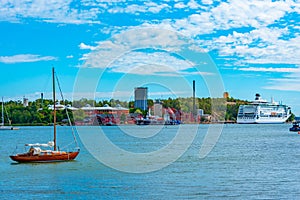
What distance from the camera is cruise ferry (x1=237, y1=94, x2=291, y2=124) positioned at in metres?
156

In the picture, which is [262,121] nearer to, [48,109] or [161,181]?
[48,109]

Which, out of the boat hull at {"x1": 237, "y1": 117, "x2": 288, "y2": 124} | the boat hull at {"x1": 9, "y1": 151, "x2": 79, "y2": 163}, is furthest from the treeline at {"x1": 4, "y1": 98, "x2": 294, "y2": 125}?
the boat hull at {"x1": 9, "y1": 151, "x2": 79, "y2": 163}

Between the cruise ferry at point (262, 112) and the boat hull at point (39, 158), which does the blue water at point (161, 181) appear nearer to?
the boat hull at point (39, 158)

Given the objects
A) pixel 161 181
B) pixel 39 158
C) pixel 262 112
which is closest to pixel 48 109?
pixel 262 112

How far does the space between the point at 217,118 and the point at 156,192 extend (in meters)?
157

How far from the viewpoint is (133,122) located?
160875 mm

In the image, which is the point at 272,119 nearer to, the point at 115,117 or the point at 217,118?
the point at 217,118

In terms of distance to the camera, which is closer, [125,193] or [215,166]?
[125,193]

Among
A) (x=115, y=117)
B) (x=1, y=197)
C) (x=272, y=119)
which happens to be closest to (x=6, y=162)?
(x=1, y=197)

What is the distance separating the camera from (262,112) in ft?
513

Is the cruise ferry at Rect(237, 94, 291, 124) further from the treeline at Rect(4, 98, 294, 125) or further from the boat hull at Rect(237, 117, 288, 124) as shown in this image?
the treeline at Rect(4, 98, 294, 125)

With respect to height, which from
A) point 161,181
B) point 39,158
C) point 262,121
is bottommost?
point 161,181

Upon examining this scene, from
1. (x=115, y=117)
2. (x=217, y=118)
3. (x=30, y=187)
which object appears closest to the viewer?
(x=30, y=187)

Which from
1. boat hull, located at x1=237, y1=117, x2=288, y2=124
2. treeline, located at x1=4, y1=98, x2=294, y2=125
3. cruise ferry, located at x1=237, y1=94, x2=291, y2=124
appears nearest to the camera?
treeline, located at x1=4, y1=98, x2=294, y2=125
